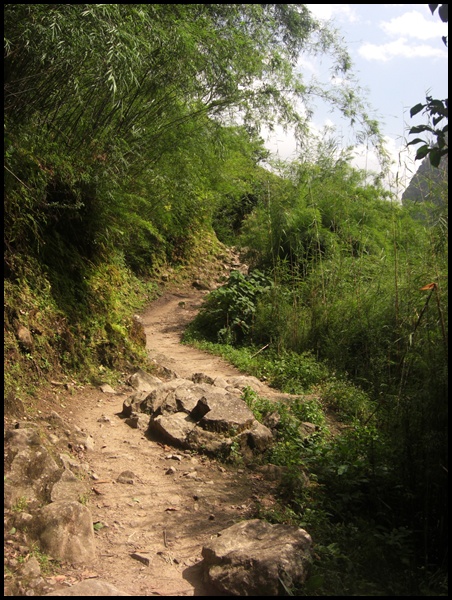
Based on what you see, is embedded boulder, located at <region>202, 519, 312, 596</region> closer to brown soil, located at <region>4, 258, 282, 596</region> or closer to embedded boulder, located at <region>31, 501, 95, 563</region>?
brown soil, located at <region>4, 258, 282, 596</region>

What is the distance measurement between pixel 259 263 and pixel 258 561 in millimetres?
7480

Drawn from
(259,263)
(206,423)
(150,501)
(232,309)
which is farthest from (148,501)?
(259,263)

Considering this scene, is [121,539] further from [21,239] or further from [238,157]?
[238,157]

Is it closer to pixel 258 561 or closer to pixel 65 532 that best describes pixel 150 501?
pixel 65 532

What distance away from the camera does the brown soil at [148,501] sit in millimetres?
2811

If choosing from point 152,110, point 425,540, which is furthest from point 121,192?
point 425,540

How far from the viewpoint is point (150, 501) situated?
11.8ft

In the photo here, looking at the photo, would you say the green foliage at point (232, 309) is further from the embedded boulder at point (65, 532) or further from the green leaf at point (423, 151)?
the green leaf at point (423, 151)

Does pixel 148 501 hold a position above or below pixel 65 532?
below

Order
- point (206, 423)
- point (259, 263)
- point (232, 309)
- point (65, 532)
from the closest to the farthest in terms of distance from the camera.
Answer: point (65, 532)
point (206, 423)
point (232, 309)
point (259, 263)

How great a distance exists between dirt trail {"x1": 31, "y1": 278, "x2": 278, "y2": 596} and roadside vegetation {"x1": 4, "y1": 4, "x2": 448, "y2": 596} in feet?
1.10

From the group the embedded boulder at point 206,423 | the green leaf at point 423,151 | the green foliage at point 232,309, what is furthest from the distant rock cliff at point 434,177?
the green foliage at point 232,309

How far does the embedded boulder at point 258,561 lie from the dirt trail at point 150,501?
13 cm

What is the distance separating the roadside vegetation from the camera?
10.7 ft
